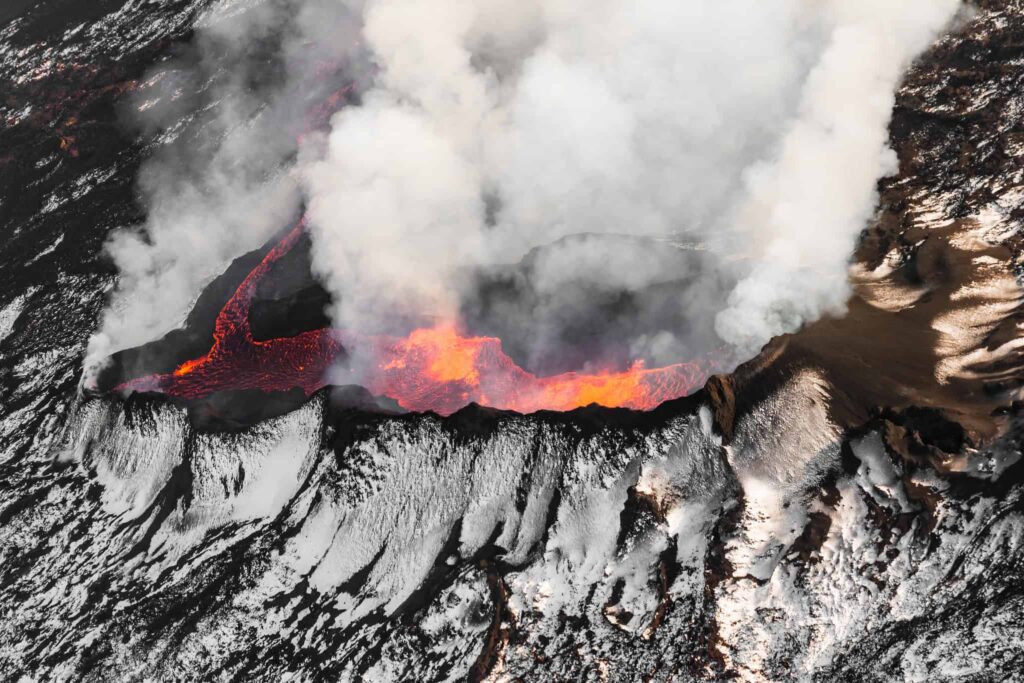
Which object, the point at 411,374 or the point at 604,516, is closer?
the point at 604,516

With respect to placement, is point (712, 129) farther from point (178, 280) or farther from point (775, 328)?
point (178, 280)

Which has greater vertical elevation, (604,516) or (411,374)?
(411,374)

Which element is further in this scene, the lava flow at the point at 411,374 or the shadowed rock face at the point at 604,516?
the lava flow at the point at 411,374

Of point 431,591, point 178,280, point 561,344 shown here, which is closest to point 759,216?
point 561,344

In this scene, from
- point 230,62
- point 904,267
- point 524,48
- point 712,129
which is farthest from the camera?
point 230,62
